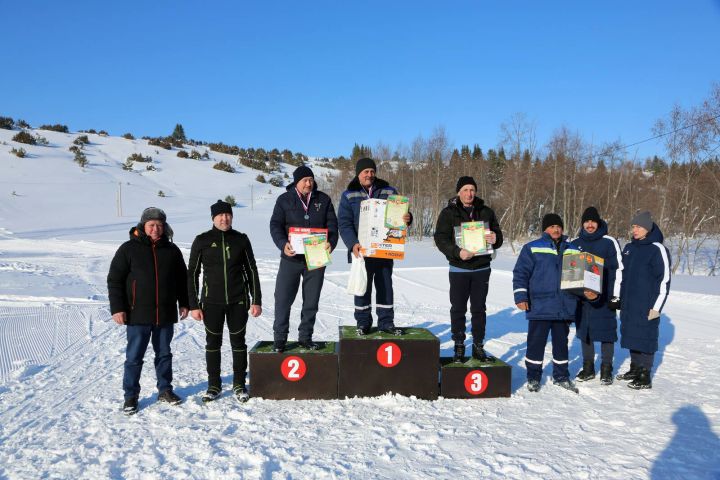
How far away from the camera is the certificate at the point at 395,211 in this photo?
4.87 m

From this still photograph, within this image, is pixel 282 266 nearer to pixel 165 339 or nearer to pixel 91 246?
pixel 165 339

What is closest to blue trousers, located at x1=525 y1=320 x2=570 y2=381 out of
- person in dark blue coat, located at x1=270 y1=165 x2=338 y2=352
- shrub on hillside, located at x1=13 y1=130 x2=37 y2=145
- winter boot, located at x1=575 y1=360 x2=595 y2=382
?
winter boot, located at x1=575 y1=360 x2=595 y2=382

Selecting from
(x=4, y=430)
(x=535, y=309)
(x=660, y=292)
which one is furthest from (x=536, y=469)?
(x=4, y=430)

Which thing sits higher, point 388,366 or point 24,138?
point 24,138

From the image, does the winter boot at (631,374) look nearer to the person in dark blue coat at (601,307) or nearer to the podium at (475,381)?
the person in dark blue coat at (601,307)

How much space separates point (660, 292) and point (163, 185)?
144 ft

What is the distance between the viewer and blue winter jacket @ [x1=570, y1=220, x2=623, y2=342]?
5.28 metres

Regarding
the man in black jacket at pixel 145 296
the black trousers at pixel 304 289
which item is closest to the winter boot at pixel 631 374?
the black trousers at pixel 304 289

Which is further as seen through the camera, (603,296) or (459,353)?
(603,296)

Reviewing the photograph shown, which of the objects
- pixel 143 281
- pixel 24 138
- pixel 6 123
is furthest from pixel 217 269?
pixel 6 123

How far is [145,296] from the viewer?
14.5 feet

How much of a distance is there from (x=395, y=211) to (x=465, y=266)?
993mm

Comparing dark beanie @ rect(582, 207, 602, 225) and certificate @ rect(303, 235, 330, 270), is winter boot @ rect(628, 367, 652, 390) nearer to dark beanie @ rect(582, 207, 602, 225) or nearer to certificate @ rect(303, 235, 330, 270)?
dark beanie @ rect(582, 207, 602, 225)

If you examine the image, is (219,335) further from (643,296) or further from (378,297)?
(643,296)
